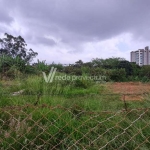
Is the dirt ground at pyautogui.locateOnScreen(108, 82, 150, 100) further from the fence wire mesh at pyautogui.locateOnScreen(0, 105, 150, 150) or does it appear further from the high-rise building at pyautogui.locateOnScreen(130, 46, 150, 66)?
the high-rise building at pyautogui.locateOnScreen(130, 46, 150, 66)

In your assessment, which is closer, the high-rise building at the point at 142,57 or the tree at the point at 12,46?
the high-rise building at the point at 142,57

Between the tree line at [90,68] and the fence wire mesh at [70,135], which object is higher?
the tree line at [90,68]

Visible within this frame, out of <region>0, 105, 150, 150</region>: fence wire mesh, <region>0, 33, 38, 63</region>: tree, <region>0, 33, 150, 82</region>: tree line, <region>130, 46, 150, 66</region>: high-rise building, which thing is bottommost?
<region>0, 105, 150, 150</region>: fence wire mesh

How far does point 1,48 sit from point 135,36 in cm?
1340

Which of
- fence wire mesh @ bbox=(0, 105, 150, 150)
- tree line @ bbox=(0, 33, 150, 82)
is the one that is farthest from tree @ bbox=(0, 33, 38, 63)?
fence wire mesh @ bbox=(0, 105, 150, 150)

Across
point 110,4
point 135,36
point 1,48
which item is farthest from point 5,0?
point 1,48

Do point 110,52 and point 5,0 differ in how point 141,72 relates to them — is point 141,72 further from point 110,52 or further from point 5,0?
point 5,0

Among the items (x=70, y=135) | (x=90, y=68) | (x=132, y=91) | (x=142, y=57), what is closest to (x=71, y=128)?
(x=70, y=135)

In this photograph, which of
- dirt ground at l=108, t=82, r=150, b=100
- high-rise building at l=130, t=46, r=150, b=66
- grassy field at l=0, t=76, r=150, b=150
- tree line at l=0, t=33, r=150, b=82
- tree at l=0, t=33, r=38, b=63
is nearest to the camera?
grassy field at l=0, t=76, r=150, b=150

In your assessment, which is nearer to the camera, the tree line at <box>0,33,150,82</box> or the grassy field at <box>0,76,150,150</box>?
the grassy field at <box>0,76,150,150</box>

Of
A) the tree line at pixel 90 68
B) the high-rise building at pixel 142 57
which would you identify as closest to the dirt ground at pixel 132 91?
the tree line at pixel 90 68

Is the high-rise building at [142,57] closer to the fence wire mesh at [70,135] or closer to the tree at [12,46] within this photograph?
the tree at [12,46]

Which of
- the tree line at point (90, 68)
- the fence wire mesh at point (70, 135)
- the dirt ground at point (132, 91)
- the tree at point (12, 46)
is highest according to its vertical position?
the tree at point (12, 46)

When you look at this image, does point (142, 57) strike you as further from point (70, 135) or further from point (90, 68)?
point (70, 135)
